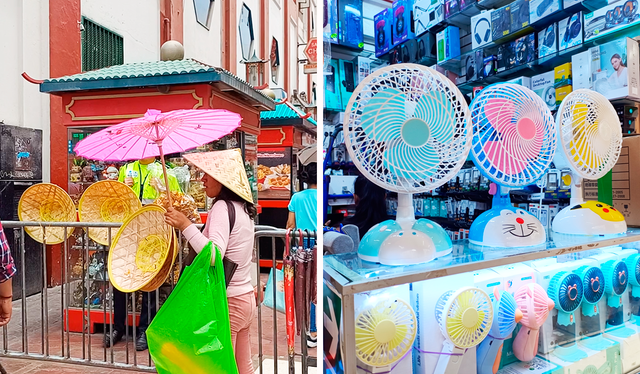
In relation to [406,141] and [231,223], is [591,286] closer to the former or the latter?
[406,141]

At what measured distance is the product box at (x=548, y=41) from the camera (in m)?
2.56

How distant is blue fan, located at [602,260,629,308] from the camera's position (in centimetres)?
200

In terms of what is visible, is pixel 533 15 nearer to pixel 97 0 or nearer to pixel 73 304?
pixel 73 304

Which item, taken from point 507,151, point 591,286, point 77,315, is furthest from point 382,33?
point 77,315

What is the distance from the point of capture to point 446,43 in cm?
253

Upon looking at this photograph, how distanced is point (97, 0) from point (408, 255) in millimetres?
4916

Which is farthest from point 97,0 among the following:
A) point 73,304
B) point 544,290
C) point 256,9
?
point 544,290

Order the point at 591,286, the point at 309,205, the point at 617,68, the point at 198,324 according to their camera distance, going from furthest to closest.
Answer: the point at 309,205
the point at 617,68
the point at 591,286
the point at 198,324

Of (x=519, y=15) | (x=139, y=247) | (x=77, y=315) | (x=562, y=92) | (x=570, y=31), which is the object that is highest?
(x=519, y=15)

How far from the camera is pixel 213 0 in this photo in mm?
7016

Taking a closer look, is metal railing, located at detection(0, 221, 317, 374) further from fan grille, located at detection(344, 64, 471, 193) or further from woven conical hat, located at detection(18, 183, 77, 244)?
fan grille, located at detection(344, 64, 471, 193)

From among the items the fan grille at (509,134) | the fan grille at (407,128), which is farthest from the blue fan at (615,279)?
the fan grille at (407,128)

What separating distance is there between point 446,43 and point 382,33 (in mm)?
568

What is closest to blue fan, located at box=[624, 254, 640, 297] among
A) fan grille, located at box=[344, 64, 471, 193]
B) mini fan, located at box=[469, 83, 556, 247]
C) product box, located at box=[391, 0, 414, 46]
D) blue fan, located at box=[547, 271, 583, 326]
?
blue fan, located at box=[547, 271, 583, 326]
